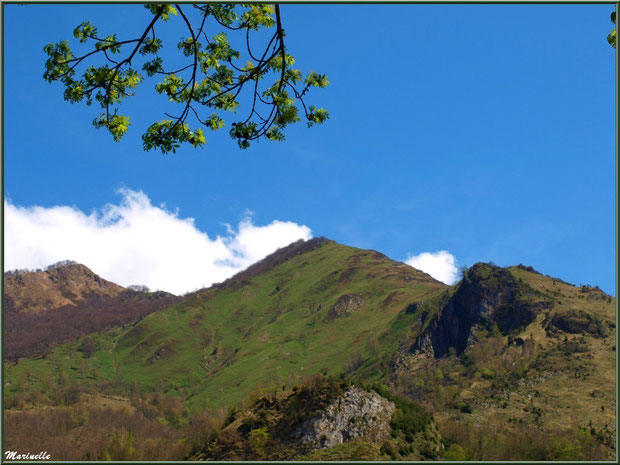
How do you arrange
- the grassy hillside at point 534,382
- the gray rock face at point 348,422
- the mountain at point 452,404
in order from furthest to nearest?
the grassy hillside at point 534,382
the mountain at point 452,404
the gray rock face at point 348,422

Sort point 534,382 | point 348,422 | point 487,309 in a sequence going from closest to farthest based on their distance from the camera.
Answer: point 348,422, point 534,382, point 487,309

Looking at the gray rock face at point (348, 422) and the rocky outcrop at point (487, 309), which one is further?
the rocky outcrop at point (487, 309)

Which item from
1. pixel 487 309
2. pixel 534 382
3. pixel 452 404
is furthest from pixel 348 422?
pixel 487 309

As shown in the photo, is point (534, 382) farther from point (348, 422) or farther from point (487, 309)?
point (348, 422)

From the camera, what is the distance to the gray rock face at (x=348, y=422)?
70.9m

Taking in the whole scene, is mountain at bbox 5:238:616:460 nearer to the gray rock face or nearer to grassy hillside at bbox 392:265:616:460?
the gray rock face

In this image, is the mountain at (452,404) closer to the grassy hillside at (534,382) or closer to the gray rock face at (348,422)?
the gray rock face at (348,422)

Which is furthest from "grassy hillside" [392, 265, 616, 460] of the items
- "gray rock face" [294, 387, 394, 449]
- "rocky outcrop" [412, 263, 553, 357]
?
"gray rock face" [294, 387, 394, 449]

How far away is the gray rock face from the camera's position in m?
70.9

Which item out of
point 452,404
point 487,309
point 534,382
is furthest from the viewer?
point 487,309

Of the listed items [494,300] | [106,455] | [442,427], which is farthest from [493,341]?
[106,455]

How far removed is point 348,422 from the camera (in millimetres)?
74125

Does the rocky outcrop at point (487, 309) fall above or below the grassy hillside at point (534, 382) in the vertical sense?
above

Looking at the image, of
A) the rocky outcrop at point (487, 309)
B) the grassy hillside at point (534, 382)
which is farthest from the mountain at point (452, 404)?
the rocky outcrop at point (487, 309)
